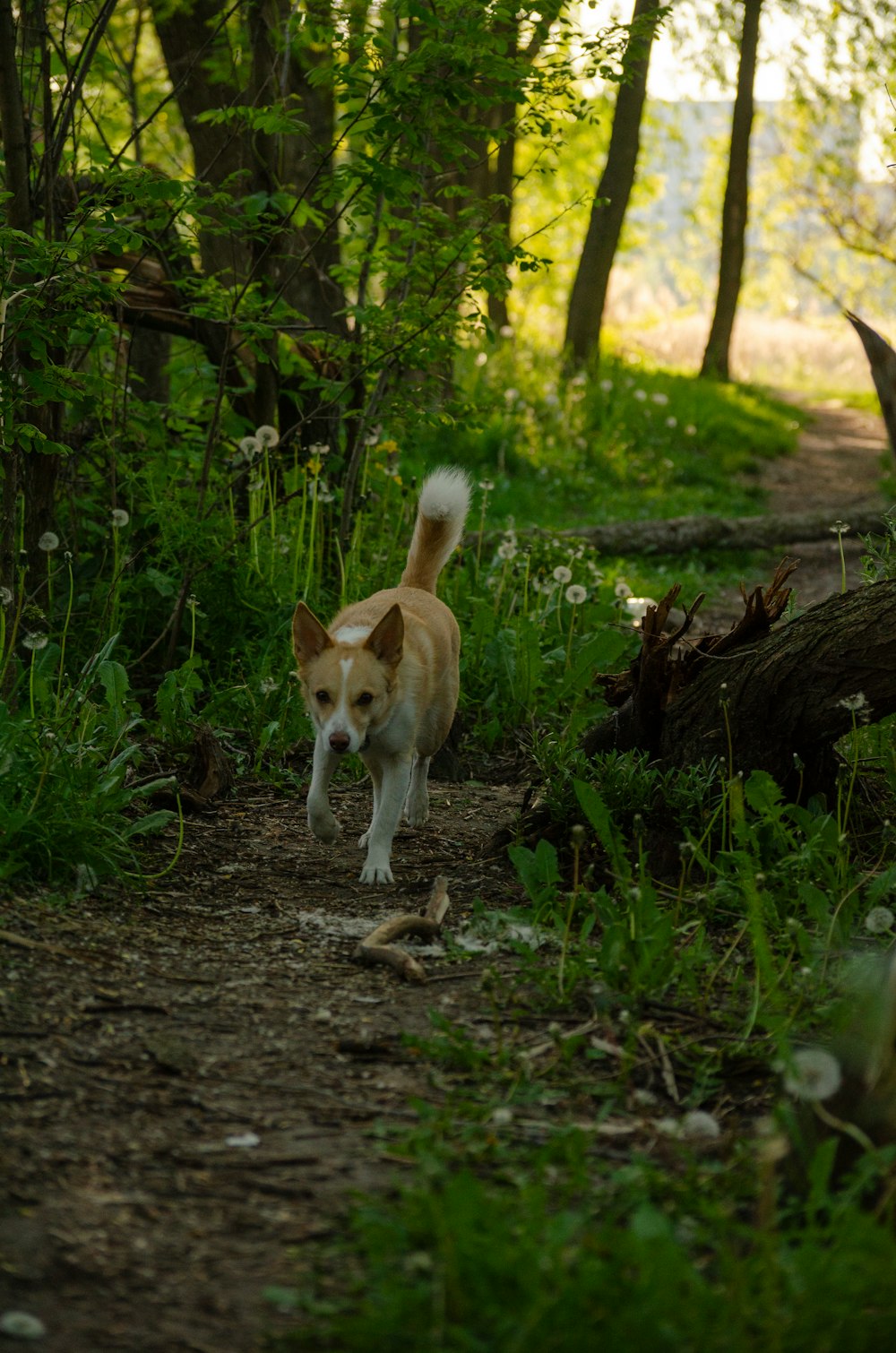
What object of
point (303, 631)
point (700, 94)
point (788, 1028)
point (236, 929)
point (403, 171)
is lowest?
point (236, 929)

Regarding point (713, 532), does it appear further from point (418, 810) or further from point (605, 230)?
point (605, 230)

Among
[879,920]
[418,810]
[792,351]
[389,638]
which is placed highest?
[792,351]

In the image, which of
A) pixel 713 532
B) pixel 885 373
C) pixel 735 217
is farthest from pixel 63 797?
pixel 735 217

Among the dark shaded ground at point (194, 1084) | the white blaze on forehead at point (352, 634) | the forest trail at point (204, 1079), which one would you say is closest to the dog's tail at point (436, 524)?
the white blaze on forehead at point (352, 634)

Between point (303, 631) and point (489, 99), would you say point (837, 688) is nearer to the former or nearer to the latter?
point (303, 631)

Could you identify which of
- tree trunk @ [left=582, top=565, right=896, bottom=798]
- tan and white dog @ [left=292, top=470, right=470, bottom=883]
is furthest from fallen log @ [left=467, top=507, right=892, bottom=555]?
tree trunk @ [left=582, top=565, right=896, bottom=798]

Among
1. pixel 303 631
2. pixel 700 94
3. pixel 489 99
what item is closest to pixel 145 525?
pixel 303 631

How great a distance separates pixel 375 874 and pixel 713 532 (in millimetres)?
6581

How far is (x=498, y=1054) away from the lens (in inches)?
116

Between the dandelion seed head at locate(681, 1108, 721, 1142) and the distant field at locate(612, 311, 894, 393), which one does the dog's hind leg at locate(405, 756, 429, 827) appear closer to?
the dandelion seed head at locate(681, 1108, 721, 1142)

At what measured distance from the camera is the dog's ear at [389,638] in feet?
15.1

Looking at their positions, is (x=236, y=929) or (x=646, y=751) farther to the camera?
(x=646, y=751)

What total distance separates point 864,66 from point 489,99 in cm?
1576

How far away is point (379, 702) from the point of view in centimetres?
464
